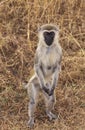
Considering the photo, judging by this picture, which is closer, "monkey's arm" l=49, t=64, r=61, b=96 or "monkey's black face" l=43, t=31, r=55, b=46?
"monkey's black face" l=43, t=31, r=55, b=46

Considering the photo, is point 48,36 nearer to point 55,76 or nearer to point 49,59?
point 49,59

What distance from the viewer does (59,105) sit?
6.41 metres

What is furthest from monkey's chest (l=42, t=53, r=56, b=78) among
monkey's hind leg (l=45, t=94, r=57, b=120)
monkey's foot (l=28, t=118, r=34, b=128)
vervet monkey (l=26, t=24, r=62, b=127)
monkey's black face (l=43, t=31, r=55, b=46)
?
monkey's foot (l=28, t=118, r=34, b=128)

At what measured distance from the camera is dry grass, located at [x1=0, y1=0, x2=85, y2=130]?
6172mm

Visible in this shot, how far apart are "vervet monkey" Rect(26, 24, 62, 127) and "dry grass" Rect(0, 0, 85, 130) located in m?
0.34

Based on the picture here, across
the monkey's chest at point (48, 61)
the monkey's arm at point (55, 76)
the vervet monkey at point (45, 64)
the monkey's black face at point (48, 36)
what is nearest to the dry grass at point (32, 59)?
the vervet monkey at point (45, 64)

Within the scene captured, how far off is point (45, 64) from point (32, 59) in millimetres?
1223

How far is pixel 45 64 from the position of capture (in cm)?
595

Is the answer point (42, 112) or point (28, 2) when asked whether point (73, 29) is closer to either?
point (28, 2)

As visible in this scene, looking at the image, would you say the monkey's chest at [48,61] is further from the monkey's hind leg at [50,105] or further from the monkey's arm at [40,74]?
the monkey's hind leg at [50,105]

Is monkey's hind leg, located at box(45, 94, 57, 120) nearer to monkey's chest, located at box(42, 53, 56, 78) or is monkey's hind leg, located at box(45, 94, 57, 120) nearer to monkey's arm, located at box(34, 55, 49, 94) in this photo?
monkey's arm, located at box(34, 55, 49, 94)

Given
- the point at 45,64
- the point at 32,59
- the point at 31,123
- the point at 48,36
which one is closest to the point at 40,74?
the point at 45,64

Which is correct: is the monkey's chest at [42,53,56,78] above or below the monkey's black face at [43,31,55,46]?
below

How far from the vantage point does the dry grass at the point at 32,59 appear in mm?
6172
